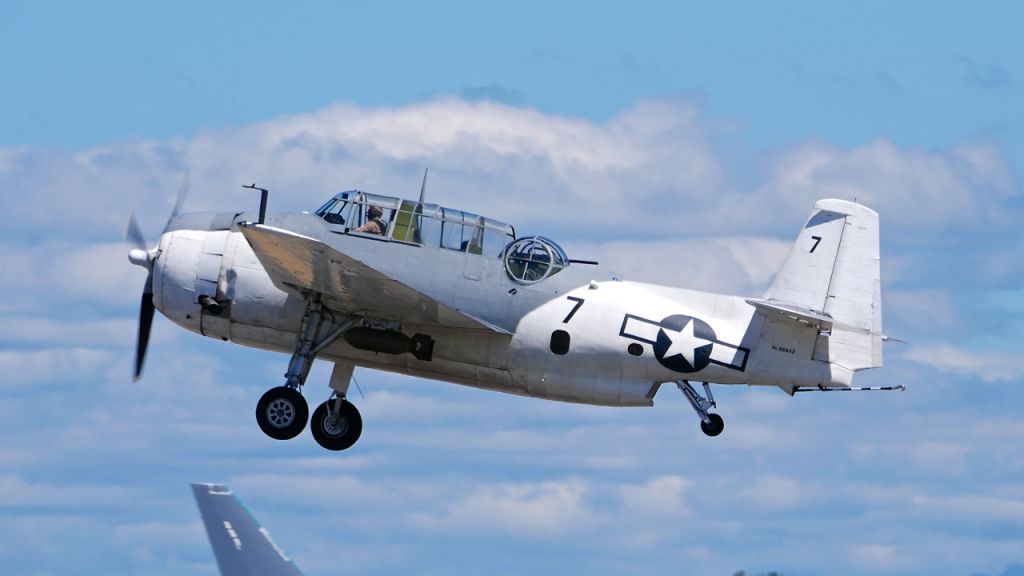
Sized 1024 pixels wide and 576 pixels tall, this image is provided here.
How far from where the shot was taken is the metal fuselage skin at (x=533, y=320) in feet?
228

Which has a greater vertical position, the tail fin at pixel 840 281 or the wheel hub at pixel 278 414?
the tail fin at pixel 840 281

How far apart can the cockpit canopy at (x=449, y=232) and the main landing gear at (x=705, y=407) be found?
2.51 m

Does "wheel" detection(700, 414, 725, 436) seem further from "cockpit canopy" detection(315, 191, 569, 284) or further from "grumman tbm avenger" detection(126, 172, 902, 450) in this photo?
"cockpit canopy" detection(315, 191, 569, 284)

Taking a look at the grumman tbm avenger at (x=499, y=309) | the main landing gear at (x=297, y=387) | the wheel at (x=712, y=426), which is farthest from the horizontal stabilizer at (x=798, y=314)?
the main landing gear at (x=297, y=387)

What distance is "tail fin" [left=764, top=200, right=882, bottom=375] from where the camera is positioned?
69188mm

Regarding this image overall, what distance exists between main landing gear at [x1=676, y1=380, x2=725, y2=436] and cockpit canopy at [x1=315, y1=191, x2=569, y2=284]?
2515 millimetres

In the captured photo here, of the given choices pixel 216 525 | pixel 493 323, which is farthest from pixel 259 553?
pixel 493 323

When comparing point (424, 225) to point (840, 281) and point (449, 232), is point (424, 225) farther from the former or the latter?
point (840, 281)

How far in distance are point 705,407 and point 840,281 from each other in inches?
105

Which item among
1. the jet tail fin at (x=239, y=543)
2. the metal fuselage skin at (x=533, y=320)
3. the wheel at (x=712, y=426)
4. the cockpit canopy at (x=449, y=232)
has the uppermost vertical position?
the cockpit canopy at (x=449, y=232)

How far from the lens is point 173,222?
7075cm

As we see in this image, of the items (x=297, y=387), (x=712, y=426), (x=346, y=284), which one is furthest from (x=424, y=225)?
(x=712, y=426)

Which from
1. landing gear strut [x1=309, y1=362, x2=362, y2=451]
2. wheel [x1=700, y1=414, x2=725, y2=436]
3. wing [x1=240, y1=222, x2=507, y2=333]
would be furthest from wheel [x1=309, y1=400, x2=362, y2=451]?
wheel [x1=700, y1=414, x2=725, y2=436]

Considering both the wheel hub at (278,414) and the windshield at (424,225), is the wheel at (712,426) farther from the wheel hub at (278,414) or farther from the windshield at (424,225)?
the wheel hub at (278,414)
